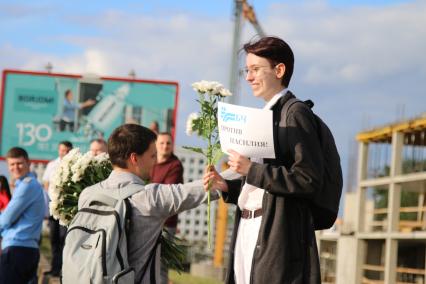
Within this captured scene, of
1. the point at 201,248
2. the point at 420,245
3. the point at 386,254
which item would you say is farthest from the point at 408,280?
the point at 201,248

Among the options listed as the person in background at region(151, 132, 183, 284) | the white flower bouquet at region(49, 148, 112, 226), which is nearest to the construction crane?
the person in background at region(151, 132, 183, 284)

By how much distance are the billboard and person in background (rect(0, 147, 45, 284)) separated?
20127 millimetres

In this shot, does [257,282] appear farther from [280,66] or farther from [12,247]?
[12,247]

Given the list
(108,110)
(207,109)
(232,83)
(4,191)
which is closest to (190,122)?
(207,109)

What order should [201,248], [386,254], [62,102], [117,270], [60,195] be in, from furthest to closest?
1. [201,248]
2. [386,254]
3. [62,102]
4. [60,195]
5. [117,270]

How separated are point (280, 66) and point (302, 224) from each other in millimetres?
783

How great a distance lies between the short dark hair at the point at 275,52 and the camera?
542 cm

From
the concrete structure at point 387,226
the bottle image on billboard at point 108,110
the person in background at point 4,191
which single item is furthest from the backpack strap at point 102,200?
the concrete structure at point 387,226

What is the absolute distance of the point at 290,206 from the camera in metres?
5.22

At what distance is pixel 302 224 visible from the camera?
17.2 ft

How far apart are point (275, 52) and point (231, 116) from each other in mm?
395

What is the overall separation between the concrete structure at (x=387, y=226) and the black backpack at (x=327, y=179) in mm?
49163

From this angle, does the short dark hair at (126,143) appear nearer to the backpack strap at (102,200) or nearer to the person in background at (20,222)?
the backpack strap at (102,200)

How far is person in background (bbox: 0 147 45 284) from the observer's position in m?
10.6
